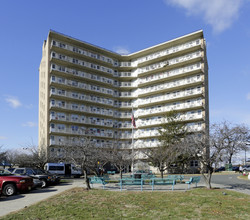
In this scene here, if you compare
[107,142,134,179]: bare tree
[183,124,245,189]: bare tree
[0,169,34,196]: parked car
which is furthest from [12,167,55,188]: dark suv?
[183,124,245,189]: bare tree

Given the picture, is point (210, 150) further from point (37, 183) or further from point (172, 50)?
point (172, 50)

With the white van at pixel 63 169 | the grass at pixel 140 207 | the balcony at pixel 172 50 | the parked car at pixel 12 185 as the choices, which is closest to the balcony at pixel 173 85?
the balcony at pixel 172 50

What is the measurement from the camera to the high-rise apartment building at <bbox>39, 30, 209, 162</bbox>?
5825 centimetres

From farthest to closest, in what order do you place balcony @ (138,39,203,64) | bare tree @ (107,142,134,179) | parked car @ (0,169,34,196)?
1. balcony @ (138,39,203,64)
2. bare tree @ (107,142,134,179)
3. parked car @ (0,169,34,196)

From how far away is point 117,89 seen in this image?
70.8 metres

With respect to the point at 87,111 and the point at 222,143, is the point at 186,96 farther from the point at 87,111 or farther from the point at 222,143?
the point at 222,143

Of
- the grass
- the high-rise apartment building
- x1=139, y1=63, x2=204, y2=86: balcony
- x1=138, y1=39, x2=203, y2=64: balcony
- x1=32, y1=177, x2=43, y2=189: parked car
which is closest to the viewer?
the grass

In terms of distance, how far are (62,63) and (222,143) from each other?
47.1m

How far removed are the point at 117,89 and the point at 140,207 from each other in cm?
5892

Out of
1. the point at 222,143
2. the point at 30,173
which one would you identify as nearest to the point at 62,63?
the point at 30,173

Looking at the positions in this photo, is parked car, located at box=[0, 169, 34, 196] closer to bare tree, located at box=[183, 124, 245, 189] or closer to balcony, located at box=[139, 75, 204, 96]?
bare tree, located at box=[183, 124, 245, 189]

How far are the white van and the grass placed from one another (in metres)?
25.9

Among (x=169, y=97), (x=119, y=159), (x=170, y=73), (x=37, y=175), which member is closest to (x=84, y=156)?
(x=37, y=175)

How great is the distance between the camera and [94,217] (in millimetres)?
11094
